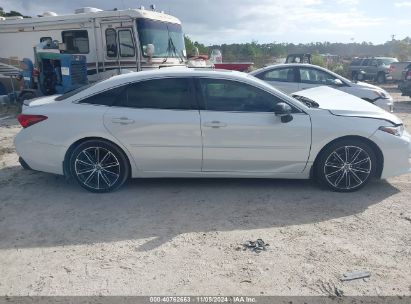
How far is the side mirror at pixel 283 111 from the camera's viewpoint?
4.60 m

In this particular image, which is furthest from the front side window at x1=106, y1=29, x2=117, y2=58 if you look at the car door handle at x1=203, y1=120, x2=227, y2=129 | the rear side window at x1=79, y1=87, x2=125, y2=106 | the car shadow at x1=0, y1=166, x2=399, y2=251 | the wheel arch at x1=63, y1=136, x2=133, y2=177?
the car door handle at x1=203, y1=120, x2=227, y2=129

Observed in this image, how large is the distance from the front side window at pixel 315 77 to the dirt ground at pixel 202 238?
473 centimetres

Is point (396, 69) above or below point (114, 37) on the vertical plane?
below

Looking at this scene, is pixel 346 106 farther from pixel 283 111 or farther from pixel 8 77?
pixel 8 77

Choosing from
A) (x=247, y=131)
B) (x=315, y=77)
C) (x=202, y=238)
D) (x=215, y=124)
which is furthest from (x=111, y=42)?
(x=202, y=238)

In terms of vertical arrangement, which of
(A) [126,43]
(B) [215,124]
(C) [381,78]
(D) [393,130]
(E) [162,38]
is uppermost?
(E) [162,38]

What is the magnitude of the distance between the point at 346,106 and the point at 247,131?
56.0 inches

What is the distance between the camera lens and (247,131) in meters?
4.68

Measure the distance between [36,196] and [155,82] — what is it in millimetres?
2080

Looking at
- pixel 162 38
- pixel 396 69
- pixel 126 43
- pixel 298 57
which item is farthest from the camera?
pixel 396 69

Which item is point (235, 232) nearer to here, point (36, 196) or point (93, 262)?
point (93, 262)

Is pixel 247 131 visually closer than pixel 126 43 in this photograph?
Yes

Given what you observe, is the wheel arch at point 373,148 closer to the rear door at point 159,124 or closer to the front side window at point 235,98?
the front side window at point 235,98

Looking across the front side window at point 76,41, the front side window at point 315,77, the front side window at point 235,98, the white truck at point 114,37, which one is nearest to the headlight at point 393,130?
the front side window at point 235,98
